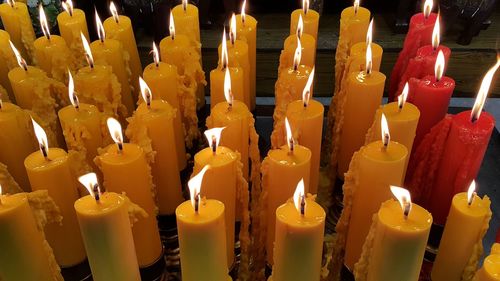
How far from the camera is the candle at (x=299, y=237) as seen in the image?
0.52m

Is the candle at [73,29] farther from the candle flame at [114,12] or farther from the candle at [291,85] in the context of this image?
the candle at [291,85]

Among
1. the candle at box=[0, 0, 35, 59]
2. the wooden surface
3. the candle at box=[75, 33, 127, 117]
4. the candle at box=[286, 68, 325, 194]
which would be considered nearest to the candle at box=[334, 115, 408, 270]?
the candle at box=[286, 68, 325, 194]

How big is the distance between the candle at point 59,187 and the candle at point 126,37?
12.4 inches

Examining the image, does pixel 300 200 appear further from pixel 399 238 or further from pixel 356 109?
pixel 356 109

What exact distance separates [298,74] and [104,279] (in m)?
0.41

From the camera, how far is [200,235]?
525mm

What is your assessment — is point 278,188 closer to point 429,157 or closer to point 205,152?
point 205,152

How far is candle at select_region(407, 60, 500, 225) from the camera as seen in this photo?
711 millimetres

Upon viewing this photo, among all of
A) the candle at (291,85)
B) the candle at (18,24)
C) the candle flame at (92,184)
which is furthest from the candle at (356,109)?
the candle at (18,24)

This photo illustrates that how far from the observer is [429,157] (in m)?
0.78

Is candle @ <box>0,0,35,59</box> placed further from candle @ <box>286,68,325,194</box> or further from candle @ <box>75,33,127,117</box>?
candle @ <box>286,68,325,194</box>

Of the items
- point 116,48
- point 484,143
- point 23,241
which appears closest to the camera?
point 23,241

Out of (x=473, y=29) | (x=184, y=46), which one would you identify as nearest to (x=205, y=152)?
(x=184, y=46)

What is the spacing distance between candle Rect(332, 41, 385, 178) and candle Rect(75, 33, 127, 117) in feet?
1.18
